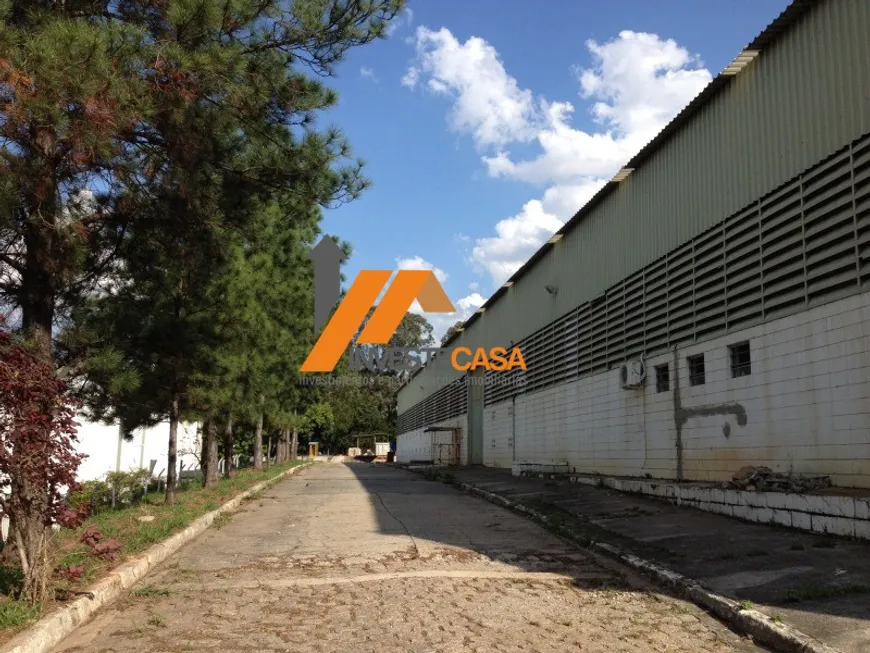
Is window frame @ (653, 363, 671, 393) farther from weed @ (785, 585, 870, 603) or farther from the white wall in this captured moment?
the white wall

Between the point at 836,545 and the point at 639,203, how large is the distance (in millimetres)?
9580

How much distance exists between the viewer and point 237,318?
45.0 feet

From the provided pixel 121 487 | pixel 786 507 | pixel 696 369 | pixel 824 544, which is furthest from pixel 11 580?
pixel 121 487

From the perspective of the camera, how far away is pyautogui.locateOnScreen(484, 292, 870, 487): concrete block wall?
8883 mm

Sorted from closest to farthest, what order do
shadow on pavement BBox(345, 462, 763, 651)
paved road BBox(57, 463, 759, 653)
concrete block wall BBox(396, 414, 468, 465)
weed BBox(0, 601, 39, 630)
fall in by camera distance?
1. weed BBox(0, 601, 39, 630)
2. paved road BBox(57, 463, 759, 653)
3. shadow on pavement BBox(345, 462, 763, 651)
4. concrete block wall BBox(396, 414, 468, 465)

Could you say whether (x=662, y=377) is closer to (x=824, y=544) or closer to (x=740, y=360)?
(x=740, y=360)

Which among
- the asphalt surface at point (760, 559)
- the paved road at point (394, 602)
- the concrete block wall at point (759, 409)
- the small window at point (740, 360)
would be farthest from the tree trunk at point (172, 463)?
the small window at point (740, 360)

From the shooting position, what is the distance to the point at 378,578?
7.30m

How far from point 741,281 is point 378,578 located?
750 centimetres

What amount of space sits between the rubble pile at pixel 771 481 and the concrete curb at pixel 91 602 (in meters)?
7.52

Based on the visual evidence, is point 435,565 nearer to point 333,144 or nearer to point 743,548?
point 743,548

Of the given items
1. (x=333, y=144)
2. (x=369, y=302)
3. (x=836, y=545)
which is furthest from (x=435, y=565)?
(x=369, y=302)

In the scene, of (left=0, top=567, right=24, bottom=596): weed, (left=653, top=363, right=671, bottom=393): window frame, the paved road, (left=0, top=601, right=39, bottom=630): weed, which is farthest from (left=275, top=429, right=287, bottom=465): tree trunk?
(left=0, top=601, right=39, bottom=630): weed

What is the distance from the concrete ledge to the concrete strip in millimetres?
2571
